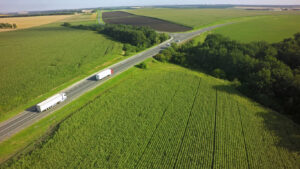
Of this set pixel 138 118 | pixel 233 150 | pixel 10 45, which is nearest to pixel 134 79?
pixel 138 118

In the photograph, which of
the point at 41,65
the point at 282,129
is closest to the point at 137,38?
the point at 41,65

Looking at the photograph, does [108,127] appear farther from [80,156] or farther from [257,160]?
[257,160]

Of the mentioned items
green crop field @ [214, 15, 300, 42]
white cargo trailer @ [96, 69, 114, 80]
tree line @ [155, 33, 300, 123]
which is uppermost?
green crop field @ [214, 15, 300, 42]

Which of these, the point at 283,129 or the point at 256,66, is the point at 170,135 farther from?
the point at 256,66

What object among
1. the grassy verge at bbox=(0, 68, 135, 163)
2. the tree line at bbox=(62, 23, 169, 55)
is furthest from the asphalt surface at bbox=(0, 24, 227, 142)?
the tree line at bbox=(62, 23, 169, 55)

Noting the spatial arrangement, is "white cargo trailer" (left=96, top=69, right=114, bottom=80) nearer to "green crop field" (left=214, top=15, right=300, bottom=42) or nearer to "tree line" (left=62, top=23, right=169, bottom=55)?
"tree line" (left=62, top=23, right=169, bottom=55)

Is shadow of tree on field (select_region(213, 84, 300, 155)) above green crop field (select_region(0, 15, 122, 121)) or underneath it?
underneath
